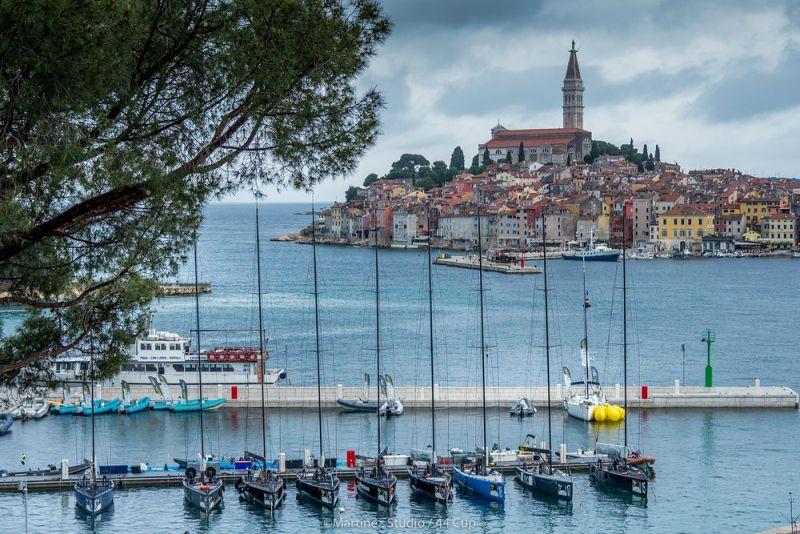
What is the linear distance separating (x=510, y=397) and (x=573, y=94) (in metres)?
102

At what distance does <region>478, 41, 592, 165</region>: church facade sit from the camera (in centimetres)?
11738

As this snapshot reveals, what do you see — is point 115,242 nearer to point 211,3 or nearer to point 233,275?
point 211,3

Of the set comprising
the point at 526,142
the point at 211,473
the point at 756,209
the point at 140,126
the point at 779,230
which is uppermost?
the point at 526,142

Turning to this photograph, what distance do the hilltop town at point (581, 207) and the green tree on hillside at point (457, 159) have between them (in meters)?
5.76

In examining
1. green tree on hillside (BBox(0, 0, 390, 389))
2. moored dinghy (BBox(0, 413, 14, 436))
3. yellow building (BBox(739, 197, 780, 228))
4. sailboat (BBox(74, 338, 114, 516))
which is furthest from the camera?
yellow building (BBox(739, 197, 780, 228))

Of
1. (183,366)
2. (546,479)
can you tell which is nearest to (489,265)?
(183,366)

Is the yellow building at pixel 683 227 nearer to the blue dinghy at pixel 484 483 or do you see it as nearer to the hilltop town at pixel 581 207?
the hilltop town at pixel 581 207

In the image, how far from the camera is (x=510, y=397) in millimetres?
24391

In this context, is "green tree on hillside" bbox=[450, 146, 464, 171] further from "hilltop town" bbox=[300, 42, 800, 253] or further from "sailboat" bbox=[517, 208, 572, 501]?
"sailboat" bbox=[517, 208, 572, 501]

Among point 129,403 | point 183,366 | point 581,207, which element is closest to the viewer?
point 129,403

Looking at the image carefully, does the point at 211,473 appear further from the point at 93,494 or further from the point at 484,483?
the point at 484,483

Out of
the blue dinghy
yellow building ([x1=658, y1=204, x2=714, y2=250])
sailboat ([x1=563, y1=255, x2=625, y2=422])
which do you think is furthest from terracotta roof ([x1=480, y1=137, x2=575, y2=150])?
the blue dinghy

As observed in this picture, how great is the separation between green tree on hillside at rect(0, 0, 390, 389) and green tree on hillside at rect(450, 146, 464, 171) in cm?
11333

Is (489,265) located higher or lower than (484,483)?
higher
